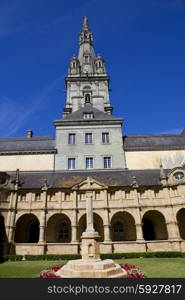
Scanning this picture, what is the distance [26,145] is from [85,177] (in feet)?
39.3

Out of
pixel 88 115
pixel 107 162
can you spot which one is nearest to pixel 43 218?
pixel 107 162

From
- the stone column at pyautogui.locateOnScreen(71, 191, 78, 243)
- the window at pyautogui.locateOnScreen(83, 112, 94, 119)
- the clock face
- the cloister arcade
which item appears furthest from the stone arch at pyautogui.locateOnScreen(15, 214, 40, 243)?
the window at pyautogui.locateOnScreen(83, 112, 94, 119)

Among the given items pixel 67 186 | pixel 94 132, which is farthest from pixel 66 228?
pixel 94 132

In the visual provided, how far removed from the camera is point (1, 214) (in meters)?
20.4

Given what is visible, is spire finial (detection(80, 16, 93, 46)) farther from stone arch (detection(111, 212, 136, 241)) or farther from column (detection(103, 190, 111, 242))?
stone arch (detection(111, 212, 136, 241))

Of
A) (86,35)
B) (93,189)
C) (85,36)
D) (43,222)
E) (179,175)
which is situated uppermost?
(86,35)

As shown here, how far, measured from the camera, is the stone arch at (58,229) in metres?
21.8

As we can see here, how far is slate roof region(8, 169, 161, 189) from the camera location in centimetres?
2296

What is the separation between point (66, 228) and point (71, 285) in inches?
703

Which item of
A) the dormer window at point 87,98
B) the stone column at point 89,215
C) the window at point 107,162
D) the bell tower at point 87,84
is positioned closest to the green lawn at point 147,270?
the stone column at point 89,215

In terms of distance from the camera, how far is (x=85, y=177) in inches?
936

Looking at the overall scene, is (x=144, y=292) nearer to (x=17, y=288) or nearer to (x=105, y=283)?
(x=105, y=283)

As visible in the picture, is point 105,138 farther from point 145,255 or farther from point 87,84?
point 87,84

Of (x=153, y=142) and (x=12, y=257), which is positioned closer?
(x=12, y=257)
